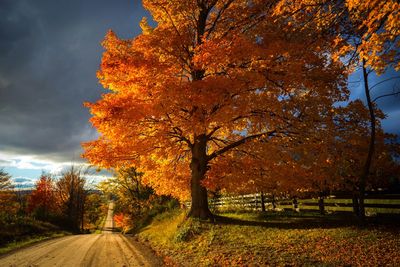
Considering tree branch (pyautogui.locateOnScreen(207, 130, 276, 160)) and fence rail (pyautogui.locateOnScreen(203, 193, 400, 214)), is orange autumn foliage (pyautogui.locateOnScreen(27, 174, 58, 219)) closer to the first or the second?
fence rail (pyautogui.locateOnScreen(203, 193, 400, 214))

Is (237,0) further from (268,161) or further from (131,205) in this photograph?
(131,205)

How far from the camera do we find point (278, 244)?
924cm

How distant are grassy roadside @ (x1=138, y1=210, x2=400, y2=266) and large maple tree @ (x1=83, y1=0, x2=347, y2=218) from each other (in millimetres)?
2153

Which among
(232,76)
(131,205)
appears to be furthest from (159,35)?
(131,205)

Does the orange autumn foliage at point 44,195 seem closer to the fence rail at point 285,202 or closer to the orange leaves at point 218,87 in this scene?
the fence rail at point 285,202

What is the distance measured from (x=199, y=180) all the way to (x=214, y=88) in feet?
18.1

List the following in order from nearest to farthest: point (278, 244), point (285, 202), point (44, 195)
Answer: point (278, 244) → point (285, 202) → point (44, 195)

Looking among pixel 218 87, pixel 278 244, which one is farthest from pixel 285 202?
pixel 218 87

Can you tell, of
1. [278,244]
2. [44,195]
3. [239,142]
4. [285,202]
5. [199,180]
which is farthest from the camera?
[44,195]

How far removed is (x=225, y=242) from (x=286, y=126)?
4991mm

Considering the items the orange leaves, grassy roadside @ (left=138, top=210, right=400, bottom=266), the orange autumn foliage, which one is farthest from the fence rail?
the orange autumn foliage

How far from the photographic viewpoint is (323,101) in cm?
1066

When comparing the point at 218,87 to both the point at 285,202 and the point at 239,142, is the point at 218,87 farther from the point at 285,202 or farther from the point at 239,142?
the point at 285,202

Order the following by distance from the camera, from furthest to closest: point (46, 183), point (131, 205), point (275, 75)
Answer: point (46, 183), point (131, 205), point (275, 75)
